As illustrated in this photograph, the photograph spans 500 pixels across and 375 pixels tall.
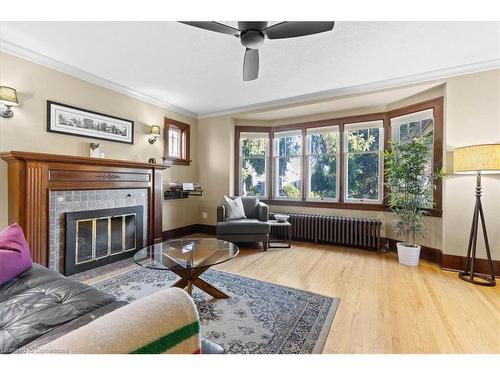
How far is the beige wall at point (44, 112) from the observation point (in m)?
2.44

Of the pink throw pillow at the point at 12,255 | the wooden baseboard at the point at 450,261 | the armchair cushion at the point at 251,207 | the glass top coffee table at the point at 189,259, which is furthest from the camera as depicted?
the armchair cushion at the point at 251,207

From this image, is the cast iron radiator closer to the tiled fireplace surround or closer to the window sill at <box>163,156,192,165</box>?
the window sill at <box>163,156,192,165</box>

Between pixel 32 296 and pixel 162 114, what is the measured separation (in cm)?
349

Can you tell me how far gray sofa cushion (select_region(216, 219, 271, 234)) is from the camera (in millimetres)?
3605

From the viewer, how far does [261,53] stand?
8.41 ft

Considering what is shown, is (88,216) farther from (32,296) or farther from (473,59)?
(473,59)

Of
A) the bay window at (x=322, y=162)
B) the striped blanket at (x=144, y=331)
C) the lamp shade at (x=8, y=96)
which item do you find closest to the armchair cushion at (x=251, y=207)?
the bay window at (x=322, y=162)

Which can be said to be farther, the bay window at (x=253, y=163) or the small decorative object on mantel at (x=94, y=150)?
the bay window at (x=253, y=163)

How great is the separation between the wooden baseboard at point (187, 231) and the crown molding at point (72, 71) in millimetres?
2321

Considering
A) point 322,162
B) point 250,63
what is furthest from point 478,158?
point 250,63

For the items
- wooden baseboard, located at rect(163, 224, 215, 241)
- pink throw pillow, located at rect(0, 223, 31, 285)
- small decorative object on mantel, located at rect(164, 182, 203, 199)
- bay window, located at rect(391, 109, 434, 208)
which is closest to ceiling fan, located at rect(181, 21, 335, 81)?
pink throw pillow, located at rect(0, 223, 31, 285)

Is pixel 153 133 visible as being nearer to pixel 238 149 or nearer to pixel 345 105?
pixel 238 149

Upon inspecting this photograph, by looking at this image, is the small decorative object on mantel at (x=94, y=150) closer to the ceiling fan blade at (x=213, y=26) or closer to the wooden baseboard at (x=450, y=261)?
the ceiling fan blade at (x=213, y=26)
